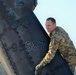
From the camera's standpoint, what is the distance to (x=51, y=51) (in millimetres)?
5551

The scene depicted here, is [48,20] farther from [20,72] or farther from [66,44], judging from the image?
[20,72]

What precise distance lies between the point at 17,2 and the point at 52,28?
90 centimetres

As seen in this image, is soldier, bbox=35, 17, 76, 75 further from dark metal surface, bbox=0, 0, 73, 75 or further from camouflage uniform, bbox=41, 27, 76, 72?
dark metal surface, bbox=0, 0, 73, 75

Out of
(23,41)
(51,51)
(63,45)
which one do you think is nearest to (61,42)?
(63,45)

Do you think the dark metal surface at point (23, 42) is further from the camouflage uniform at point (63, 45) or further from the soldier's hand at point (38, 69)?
the camouflage uniform at point (63, 45)

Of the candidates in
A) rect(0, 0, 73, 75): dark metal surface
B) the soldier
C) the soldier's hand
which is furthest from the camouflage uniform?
the soldier's hand

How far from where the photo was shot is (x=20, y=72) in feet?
17.8

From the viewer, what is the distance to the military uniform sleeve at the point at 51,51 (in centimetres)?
548

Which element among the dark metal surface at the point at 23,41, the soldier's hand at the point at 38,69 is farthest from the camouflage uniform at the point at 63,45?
the soldier's hand at the point at 38,69

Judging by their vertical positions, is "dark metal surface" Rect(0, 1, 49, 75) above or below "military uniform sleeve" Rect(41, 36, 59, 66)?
above

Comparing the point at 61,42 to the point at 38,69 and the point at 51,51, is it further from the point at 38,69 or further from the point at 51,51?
the point at 38,69

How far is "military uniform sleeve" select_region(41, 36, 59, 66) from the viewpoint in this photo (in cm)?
548

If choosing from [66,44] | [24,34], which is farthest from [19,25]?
[66,44]

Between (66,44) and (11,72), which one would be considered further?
(66,44)
